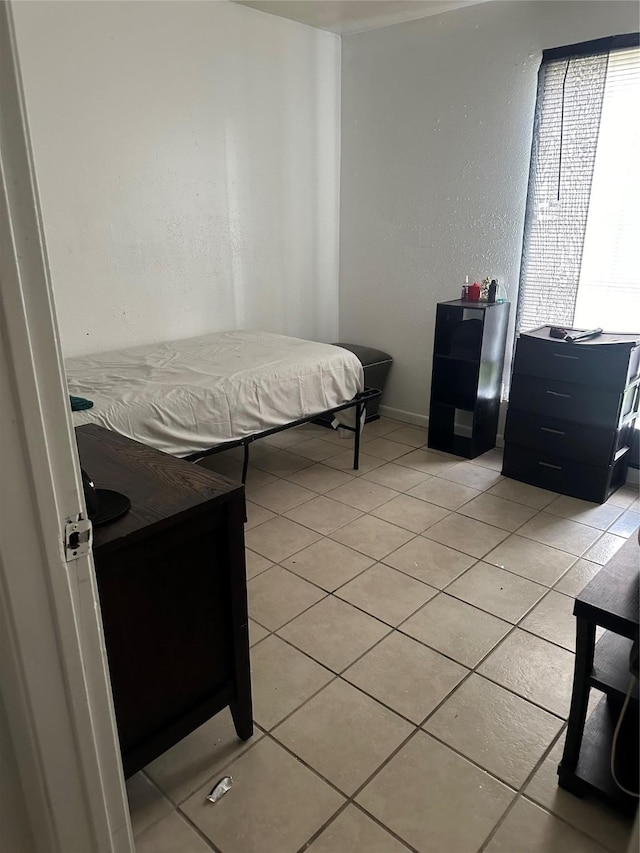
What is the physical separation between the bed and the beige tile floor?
1.56 ft

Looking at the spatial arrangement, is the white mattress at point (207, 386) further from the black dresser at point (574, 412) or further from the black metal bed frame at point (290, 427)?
the black dresser at point (574, 412)

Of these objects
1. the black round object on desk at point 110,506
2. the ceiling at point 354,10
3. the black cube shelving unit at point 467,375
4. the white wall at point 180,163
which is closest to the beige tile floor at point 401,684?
the black cube shelving unit at point 467,375

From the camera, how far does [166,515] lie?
1.30 meters

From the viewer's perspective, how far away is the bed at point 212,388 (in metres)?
2.54

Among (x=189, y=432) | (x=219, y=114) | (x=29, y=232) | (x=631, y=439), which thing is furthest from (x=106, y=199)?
(x=631, y=439)

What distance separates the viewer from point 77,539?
0.91m

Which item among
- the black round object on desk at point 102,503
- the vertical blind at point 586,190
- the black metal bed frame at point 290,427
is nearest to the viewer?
the black round object on desk at point 102,503

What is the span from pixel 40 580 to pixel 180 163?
10.3 feet

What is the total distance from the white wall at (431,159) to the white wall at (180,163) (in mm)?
264

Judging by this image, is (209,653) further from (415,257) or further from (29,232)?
(415,257)

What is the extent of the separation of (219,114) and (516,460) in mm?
2697

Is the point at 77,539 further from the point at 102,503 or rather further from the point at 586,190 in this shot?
the point at 586,190

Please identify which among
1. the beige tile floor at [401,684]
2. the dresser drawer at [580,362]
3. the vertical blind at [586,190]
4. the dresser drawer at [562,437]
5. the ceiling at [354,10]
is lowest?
the beige tile floor at [401,684]

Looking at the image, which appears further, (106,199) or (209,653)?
(106,199)
